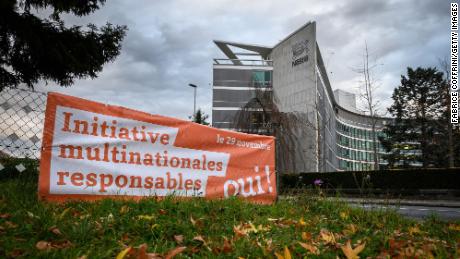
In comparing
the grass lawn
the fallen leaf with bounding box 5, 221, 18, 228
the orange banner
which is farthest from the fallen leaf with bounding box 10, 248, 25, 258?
the orange banner

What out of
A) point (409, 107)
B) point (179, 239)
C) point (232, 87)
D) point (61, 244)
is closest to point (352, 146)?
point (409, 107)

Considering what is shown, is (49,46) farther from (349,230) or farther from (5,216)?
(349,230)

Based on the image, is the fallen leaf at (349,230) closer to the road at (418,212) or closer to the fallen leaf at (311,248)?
the fallen leaf at (311,248)

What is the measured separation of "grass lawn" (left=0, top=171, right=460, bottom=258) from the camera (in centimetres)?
270

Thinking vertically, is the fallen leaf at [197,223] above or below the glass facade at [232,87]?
below

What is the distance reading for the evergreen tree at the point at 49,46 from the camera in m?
7.99

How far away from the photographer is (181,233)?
10.9ft

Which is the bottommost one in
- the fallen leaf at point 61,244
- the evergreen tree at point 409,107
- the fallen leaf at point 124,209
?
the fallen leaf at point 61,244

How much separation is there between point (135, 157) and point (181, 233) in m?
2.15

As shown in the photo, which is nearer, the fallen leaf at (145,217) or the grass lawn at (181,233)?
the grass lawn at (181,233)

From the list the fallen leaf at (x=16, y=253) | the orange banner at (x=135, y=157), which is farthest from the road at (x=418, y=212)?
the fallen leaf at (x=16, y=253)

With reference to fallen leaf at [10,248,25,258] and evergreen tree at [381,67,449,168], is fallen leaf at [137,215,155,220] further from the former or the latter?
evergreen tree at [381,67,449,168]

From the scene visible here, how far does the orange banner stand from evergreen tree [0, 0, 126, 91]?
4214 mm

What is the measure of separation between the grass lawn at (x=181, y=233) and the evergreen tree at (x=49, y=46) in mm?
4518
